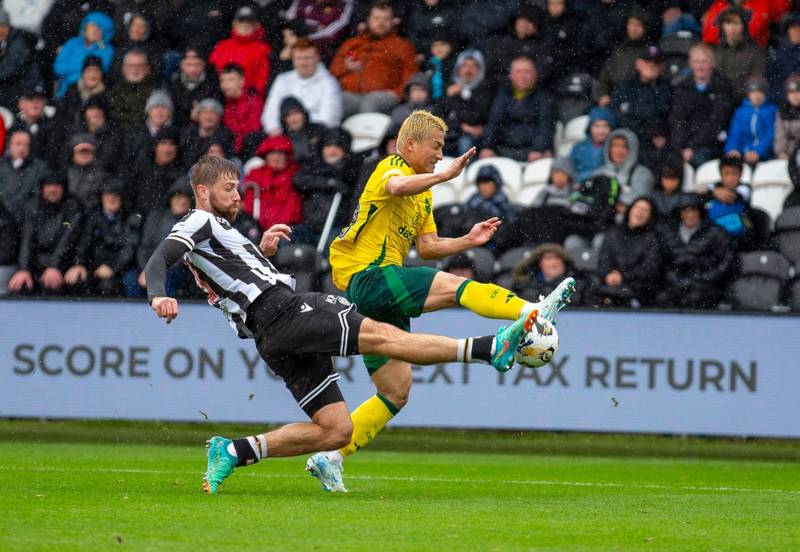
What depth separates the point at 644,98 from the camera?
15.4 m

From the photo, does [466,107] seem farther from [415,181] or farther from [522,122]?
[415,181]

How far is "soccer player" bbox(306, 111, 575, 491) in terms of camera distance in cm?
862

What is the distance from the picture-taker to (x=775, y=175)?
1478 centimetres

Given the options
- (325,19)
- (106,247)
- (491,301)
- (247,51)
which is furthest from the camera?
(325,19)

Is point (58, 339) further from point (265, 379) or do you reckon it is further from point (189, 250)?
point (189, 250)

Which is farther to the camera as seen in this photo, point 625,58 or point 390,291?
point 625,58

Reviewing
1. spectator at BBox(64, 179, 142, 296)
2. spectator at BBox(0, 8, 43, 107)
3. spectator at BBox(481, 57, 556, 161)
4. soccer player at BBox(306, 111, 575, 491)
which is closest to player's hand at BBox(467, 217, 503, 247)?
soccer player at BBox(306, 111, 575, 491)

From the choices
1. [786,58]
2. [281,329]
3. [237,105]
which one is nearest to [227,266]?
[281,329]

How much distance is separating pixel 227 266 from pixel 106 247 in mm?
6941

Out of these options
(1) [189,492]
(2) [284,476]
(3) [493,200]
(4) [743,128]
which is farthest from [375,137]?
(1) [189,492]

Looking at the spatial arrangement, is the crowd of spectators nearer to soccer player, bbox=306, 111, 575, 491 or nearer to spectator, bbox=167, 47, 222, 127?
spectator, bbox=167, 47, 222, 127

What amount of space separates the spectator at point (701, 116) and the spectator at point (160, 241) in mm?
5180

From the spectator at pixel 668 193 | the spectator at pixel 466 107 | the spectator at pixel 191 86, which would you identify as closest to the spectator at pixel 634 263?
the spectator at pixel 668 193

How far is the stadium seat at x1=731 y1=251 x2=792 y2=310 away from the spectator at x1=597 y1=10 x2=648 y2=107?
2.82 metres
